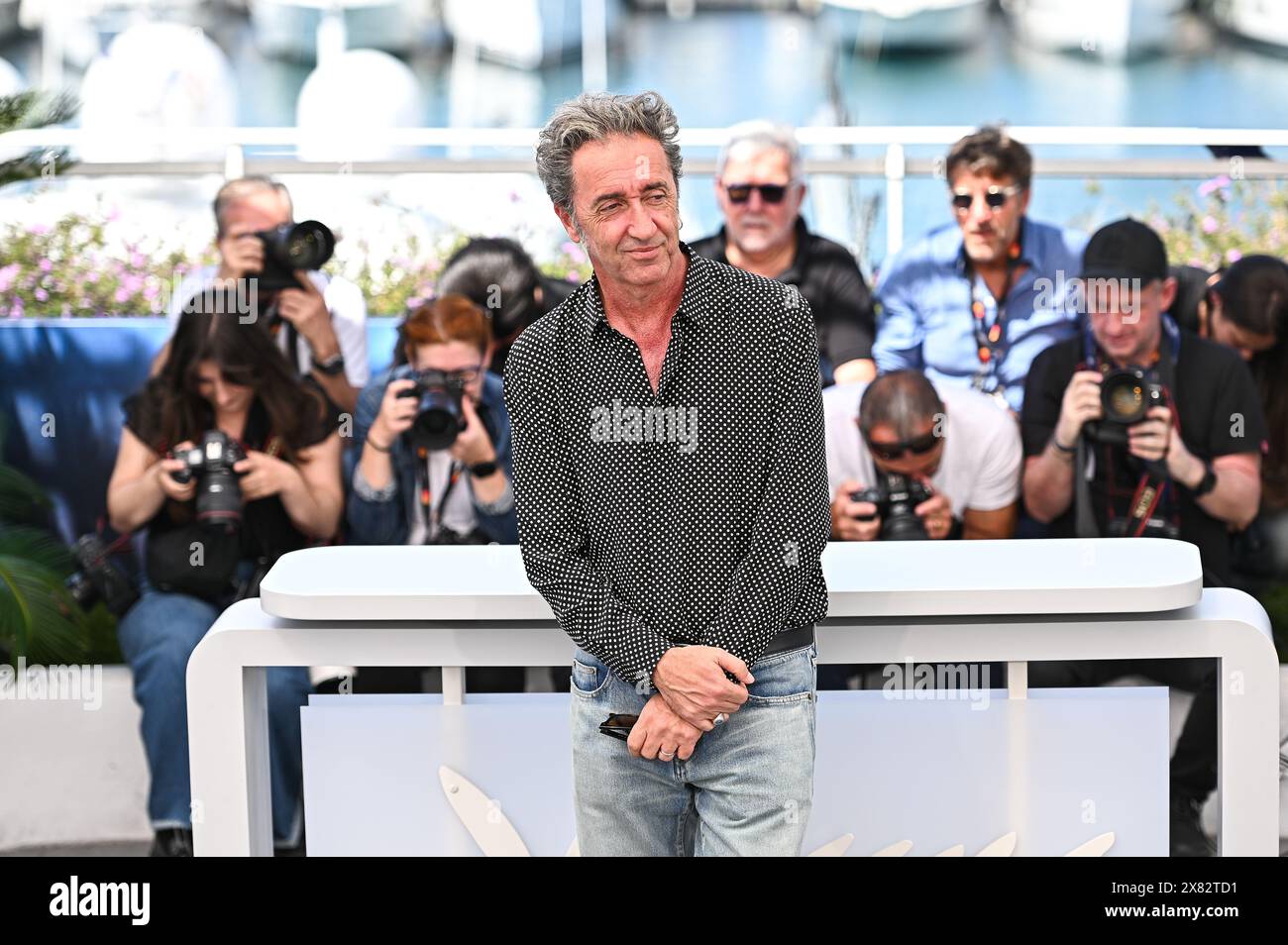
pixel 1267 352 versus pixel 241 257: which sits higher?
pixel 241 257

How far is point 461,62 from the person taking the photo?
17.1 feet

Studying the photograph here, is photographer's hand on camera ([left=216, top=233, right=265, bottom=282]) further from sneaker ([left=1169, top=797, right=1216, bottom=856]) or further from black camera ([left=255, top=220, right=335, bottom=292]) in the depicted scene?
sneaker ([left=1169, top=797, right=1216, bottom=856])

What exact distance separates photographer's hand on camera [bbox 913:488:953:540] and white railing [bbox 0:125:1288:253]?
46.0 inches

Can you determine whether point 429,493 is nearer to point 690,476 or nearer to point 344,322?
point 344,322

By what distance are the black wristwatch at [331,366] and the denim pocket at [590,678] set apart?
2156mm

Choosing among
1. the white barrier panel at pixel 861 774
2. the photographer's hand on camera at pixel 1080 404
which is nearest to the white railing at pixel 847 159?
the photographer's hand on camera at pixel 1080 404

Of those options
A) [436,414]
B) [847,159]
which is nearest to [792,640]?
[436,414]

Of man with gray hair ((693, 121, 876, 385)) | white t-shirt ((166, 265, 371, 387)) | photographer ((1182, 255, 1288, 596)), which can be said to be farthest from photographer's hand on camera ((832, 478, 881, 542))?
white t-shirt ((166, 265, 371, 387))

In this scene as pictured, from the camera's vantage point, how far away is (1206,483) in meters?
3.62

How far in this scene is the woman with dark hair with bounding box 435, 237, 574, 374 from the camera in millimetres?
3865

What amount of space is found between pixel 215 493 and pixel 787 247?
1.48 metres

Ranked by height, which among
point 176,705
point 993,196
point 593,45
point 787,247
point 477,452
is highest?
point 593,45

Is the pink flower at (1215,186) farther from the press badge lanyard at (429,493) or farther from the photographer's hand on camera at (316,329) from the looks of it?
the photographer's hand on camera at (316,329)
